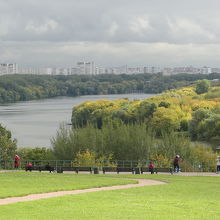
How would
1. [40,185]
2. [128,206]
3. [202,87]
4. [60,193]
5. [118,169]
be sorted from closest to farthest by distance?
[128,206] → [60,193] → [40,185] → [118,169] → [202,87]

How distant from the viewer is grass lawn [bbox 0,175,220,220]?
58.4ft

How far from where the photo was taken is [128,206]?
1994 cm

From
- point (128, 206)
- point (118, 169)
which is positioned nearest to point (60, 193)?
point (128, 206)

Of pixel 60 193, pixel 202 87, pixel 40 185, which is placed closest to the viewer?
pixel 60 193

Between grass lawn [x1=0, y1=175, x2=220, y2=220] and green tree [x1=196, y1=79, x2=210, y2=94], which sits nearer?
grass lawn [x1=0, y1=175, x2=220, y2=220]

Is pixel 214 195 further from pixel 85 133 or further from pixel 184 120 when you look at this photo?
pixel 184 120

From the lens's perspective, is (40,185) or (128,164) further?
(128,164)

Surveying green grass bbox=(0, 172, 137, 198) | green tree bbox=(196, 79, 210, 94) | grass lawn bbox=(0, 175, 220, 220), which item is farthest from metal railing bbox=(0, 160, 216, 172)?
green tree bbox=(196, 79, 210, 94)

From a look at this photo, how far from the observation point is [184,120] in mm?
109938

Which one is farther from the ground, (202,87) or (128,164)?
(202,87)

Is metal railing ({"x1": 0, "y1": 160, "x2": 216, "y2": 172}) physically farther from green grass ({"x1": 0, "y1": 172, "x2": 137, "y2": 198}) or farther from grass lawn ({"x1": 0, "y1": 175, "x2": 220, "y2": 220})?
grass lawn ({"x1": 0, "y1": 175, "x2": 220, "y2": 220})

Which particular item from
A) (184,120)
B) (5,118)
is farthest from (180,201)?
(5,118)

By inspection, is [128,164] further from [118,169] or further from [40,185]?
[40,185]

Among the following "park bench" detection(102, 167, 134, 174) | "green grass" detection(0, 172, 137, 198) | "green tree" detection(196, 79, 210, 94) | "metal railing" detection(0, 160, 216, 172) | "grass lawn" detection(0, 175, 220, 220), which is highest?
"green tree" detection(196, 79, 210, 94)
